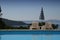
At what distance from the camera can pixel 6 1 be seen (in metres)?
8.22

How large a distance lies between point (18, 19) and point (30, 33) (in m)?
1.17

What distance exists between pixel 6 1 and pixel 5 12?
2.15 feet

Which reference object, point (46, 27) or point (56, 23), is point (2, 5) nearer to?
point (46, 27)

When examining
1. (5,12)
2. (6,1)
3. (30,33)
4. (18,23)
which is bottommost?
(30,33)

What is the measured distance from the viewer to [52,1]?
8344mm

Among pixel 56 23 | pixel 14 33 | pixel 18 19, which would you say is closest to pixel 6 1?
pixel 18 19

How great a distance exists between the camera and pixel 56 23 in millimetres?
8602

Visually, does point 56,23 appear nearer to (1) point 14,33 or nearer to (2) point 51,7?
(2) point 51,7

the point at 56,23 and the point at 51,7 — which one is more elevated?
the point at 51,7

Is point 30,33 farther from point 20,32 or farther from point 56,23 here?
point 56,23

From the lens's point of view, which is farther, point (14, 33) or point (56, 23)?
point (56, 23)

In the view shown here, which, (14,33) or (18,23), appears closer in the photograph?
(14,33)

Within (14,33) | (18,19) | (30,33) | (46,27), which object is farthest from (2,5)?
(46,27)

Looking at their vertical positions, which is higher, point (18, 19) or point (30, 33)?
point (18, 19)
